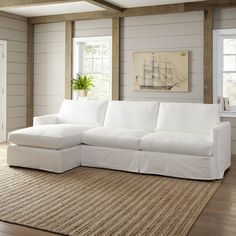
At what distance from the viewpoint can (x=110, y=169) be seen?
4852 millimetres

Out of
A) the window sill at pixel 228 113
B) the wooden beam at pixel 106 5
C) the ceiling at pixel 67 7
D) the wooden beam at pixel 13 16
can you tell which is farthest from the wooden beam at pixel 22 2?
the window sill at pixel 228 113

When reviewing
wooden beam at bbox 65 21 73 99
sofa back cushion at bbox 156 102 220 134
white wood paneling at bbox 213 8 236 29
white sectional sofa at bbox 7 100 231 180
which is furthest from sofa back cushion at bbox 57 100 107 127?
white wood paneling at bbox 213 8 236 29

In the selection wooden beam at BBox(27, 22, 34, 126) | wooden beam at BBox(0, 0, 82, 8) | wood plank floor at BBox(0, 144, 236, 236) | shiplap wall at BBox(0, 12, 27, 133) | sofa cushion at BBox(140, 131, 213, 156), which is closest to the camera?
wood plank floor at BBox(0, 144, 236, 236)

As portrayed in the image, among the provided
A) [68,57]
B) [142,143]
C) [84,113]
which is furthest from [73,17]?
[142,143]

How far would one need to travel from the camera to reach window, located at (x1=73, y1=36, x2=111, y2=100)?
6.94 metres

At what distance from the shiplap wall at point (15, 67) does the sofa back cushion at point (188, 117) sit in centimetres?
331

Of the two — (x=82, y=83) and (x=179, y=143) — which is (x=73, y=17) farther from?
(x=179, y=143)

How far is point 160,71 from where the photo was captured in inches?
247

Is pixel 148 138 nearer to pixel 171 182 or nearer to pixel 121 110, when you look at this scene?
pixel 171 182

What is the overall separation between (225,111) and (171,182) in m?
2.21

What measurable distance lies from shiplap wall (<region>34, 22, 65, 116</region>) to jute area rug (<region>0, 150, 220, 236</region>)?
2.78 metres

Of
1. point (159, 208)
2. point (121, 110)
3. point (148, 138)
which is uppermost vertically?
point (121, 110)

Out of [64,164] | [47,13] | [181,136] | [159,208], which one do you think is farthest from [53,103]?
[159,208]

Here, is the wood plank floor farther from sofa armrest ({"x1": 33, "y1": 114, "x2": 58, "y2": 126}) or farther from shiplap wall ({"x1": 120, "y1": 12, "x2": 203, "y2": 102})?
sofa armrest ({"x1": 33, "y1": 114, "x2": 58, "y2": 126})
